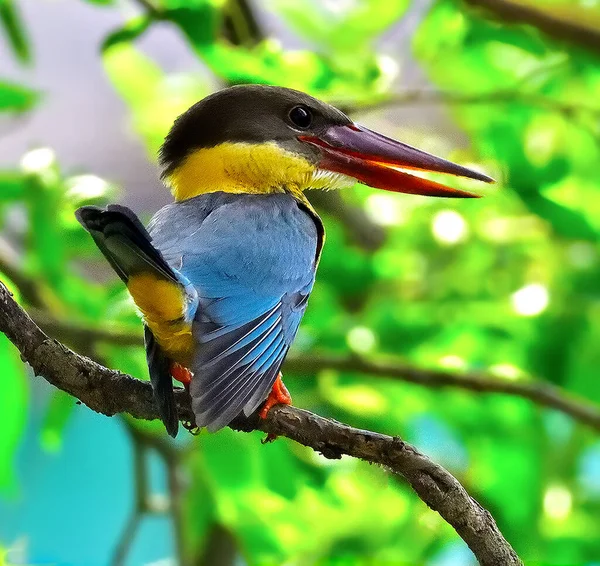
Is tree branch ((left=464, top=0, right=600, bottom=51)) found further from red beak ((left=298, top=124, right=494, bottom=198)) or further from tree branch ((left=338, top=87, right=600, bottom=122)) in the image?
red beak ((left=298, top=124, right=494, bottom=198))

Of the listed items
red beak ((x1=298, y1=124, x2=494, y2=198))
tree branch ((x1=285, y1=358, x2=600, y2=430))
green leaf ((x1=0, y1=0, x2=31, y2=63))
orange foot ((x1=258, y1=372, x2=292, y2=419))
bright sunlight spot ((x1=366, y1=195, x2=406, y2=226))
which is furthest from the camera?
bright sunlight spot ((x1=366, y1=195, x2=406, y2=226))

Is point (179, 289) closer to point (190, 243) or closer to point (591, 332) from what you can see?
point (190, 243)

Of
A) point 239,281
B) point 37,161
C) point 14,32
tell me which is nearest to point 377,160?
point 239,281

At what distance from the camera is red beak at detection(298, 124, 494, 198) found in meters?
1.77

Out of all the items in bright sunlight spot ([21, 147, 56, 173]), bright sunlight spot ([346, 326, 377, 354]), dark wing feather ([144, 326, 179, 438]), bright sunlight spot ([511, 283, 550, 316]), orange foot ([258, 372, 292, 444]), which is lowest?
bright sunlight spot ([511, 283, 550, 316])

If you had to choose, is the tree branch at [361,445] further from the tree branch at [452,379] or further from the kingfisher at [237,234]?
the tree branch at [452,379]

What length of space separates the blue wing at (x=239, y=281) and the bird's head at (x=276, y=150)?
78 mm

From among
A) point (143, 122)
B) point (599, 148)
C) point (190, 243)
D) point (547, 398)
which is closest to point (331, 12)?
point (143, 122)

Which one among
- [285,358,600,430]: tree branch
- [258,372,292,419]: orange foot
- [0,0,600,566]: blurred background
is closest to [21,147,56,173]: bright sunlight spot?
[0,0,600,566]: blurred background

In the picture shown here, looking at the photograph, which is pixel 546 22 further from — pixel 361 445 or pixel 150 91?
pixel 361 445

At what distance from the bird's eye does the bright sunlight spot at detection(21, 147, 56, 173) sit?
2.19 feet

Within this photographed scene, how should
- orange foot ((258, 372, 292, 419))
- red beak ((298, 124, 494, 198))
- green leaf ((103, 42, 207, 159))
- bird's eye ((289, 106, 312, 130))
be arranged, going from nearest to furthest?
orange foot ((258, 372, 292, 419)), red beak ((298, 124, 494, 198)), bird's eye ((289, 106, 312, 130)), green leaf ((103, 42, 207, 159))

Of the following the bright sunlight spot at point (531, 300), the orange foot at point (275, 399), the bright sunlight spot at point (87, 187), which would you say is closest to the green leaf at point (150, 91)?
the bright sunlight spot at point (87, 187)

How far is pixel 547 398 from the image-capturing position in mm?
2227
